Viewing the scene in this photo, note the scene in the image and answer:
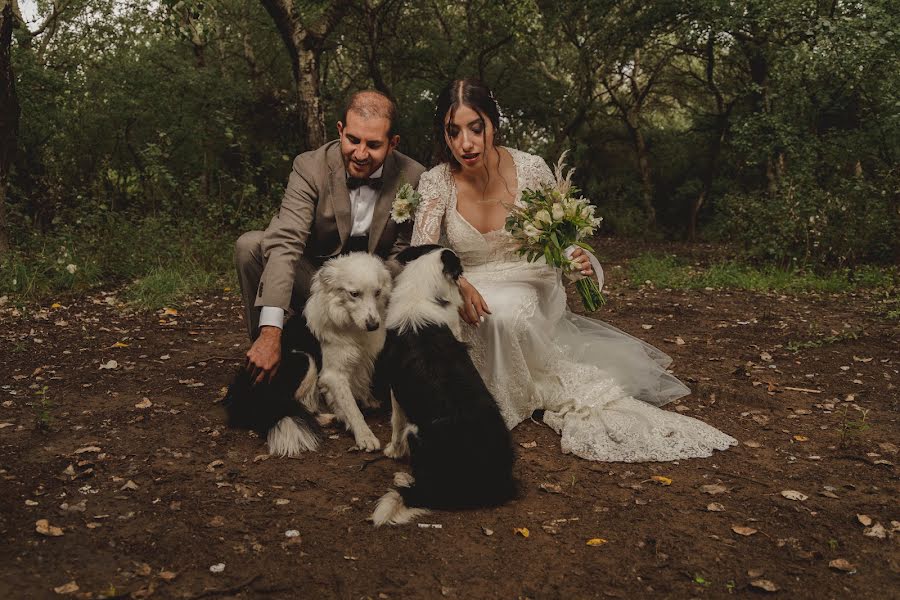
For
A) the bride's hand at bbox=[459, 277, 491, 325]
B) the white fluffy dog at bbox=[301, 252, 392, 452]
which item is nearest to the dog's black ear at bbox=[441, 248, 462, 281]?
the bride's hand at bbox=[459, 277, 491, 325]

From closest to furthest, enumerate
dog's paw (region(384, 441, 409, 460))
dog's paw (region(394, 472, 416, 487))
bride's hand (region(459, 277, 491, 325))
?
dog's paw (region(394, 472, 416, 487))
dog's paw (region(384, 441, 409, 460))
bride's hand (region(459, 277, 491, 325))

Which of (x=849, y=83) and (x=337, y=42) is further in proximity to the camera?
(x=337, y=42)

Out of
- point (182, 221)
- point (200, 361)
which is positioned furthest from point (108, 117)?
point (200, 361)

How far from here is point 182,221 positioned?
9.62m

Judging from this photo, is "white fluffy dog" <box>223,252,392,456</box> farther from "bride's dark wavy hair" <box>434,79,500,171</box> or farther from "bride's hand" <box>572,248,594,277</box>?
"bride's hand" <box>572,248,594,277</box>

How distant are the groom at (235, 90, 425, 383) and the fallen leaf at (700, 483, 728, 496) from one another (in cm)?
233

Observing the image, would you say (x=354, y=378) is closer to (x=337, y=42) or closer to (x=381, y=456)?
(x=381, y=456)

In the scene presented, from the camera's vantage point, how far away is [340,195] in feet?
14.6

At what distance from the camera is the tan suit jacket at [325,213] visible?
426 centimetres

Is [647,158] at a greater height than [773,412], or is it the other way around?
[647,158]

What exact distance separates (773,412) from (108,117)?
1194cm

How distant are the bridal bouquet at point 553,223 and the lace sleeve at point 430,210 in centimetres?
48

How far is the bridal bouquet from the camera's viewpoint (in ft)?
13.0

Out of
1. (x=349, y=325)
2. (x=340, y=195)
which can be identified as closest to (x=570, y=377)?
(x=349, y=325)
